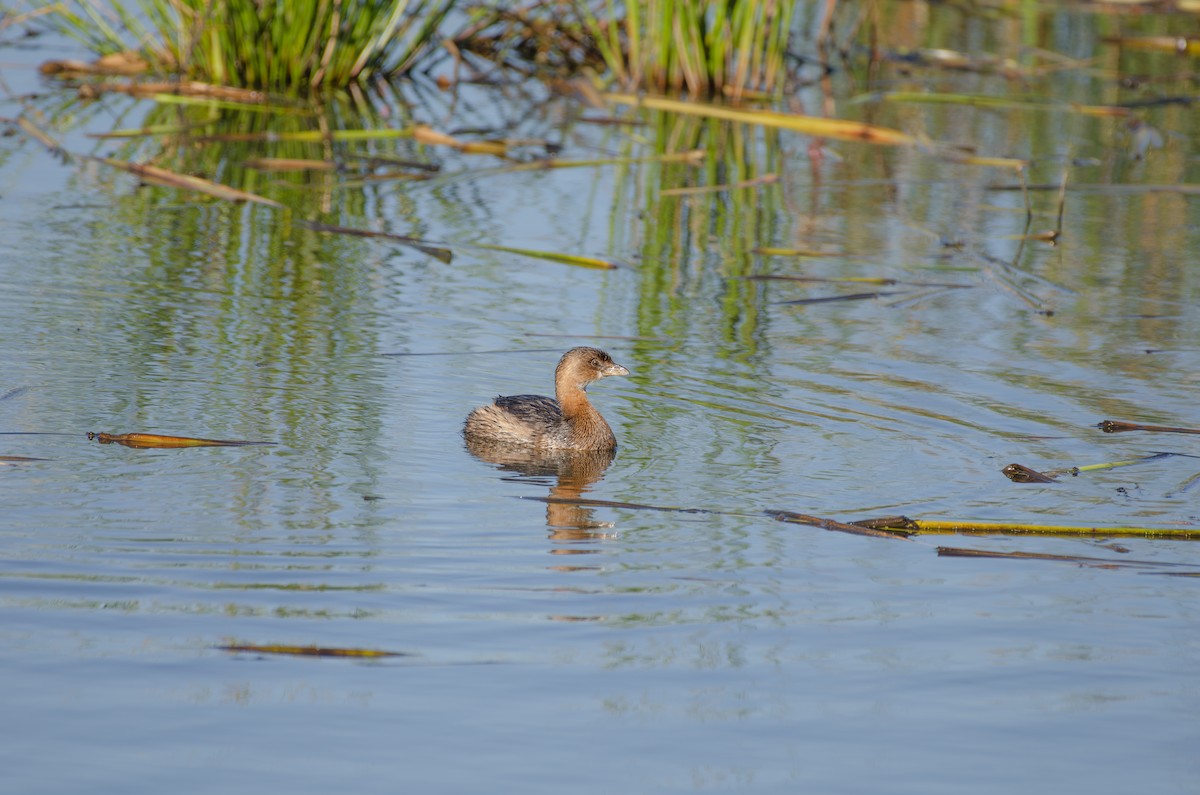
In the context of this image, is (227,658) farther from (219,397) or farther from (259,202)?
(259,202)

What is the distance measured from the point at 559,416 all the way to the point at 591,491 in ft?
3.43

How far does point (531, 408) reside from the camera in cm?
793

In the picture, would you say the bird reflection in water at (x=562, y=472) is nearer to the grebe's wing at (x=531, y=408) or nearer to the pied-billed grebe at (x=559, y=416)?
the pied-billed grebe at (x=559, y=416)

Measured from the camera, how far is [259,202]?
11922 mm

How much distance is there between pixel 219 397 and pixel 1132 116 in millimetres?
10748

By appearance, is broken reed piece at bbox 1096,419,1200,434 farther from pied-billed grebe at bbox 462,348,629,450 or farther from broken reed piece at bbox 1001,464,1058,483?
pied-billed grebe at bbox 462,348,629,450

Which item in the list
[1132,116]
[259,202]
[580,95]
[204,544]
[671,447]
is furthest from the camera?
[580,95]

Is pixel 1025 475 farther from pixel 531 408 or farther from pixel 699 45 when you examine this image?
pixel 699 45

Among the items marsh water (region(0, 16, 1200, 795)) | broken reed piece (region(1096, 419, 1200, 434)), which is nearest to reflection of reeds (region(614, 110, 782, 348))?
marsh water (region(0, 16, 1200, 795))

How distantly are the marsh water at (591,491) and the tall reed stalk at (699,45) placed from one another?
10.00ft

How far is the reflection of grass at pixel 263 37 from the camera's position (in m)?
14.8

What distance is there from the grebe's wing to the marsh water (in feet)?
0.94

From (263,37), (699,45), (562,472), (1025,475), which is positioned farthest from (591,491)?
(699,45)

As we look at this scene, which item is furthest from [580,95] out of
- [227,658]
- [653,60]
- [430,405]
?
[227,658]
